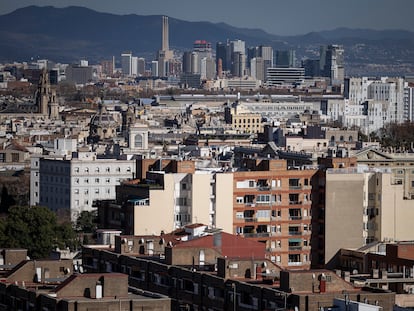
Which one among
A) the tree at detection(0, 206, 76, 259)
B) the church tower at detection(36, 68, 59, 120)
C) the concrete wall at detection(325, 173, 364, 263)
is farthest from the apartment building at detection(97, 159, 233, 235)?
the church tower at detection(36, 68, 59, 120)

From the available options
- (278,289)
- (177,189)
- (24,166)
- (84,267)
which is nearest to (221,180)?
(177,189)

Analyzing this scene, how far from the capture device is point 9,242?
41219mm

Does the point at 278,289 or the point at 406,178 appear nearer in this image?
the point at 278,289

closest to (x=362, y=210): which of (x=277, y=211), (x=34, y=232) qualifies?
(x=277, y=211)

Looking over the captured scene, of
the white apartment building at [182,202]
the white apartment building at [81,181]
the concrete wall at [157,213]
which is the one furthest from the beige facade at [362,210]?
the white apartment building at [81,181]

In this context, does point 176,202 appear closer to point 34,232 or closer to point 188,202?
point 188,202

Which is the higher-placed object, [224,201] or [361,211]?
[224,201]

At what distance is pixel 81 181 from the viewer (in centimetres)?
6169

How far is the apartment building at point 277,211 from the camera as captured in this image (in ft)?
135

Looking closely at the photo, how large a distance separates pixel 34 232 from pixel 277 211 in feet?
18.0

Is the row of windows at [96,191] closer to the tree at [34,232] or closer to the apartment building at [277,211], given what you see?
the tree at [34,232]

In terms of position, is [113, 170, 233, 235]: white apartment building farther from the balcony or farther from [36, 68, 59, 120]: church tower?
[36, 68, 59, 120]: church tower

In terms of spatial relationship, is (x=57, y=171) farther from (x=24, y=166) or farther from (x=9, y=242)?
(x=9, y=242)

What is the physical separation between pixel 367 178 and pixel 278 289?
51.8ft
